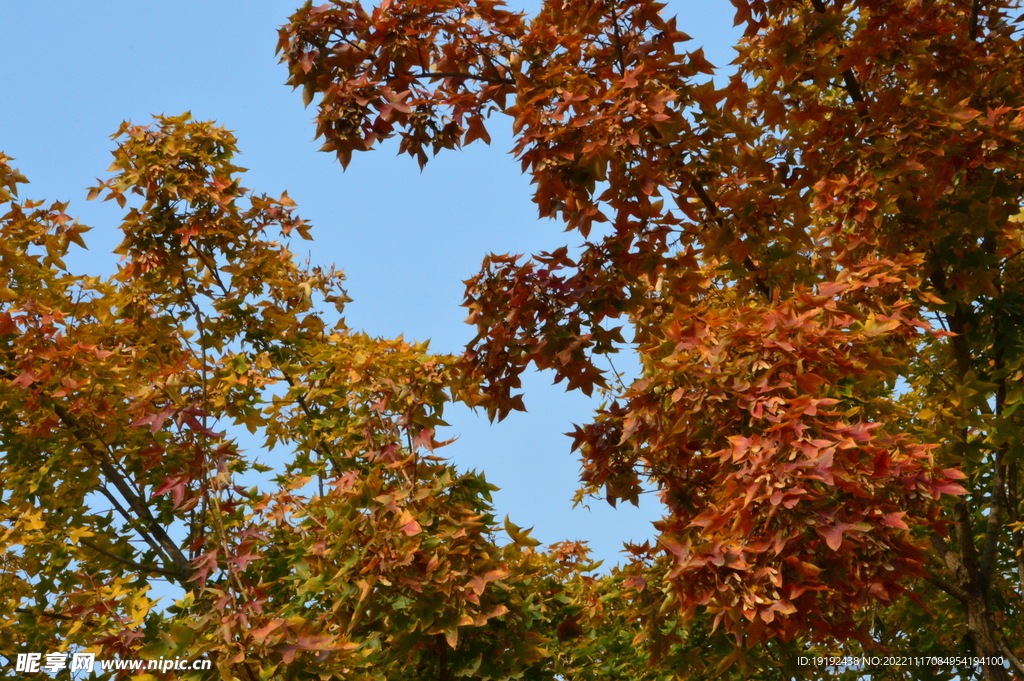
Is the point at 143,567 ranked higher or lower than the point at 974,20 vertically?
lower

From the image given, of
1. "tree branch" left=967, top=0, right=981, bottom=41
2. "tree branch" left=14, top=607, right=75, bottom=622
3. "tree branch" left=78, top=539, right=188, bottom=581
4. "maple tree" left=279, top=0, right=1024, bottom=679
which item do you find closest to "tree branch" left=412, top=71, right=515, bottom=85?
"maple tree" left=279, top=0, right=1024, bottom=679

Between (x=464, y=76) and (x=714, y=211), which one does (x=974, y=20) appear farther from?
(x=464, y=76)

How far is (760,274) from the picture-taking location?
4.28m

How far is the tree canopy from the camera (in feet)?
11.2

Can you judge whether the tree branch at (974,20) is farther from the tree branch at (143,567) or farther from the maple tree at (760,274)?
the tree branch at (143,567)

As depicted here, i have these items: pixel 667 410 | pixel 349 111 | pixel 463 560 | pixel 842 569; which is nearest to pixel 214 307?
pixel 349 111

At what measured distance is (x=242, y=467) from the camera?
5766 millimetres

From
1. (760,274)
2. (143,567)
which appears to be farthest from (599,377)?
(143,567)

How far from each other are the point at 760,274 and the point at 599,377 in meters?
0.90

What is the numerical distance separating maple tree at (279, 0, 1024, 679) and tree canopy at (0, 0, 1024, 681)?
2cm

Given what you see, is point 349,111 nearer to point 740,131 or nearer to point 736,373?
point 740,131

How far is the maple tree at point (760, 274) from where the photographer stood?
10.7 ft

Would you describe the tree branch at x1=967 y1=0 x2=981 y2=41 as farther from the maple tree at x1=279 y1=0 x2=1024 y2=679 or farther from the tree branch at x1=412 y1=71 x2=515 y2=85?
the tree branch at x1=412 y1=71 x2=515 y2=85

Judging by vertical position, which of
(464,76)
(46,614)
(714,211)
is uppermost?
(464,76)
